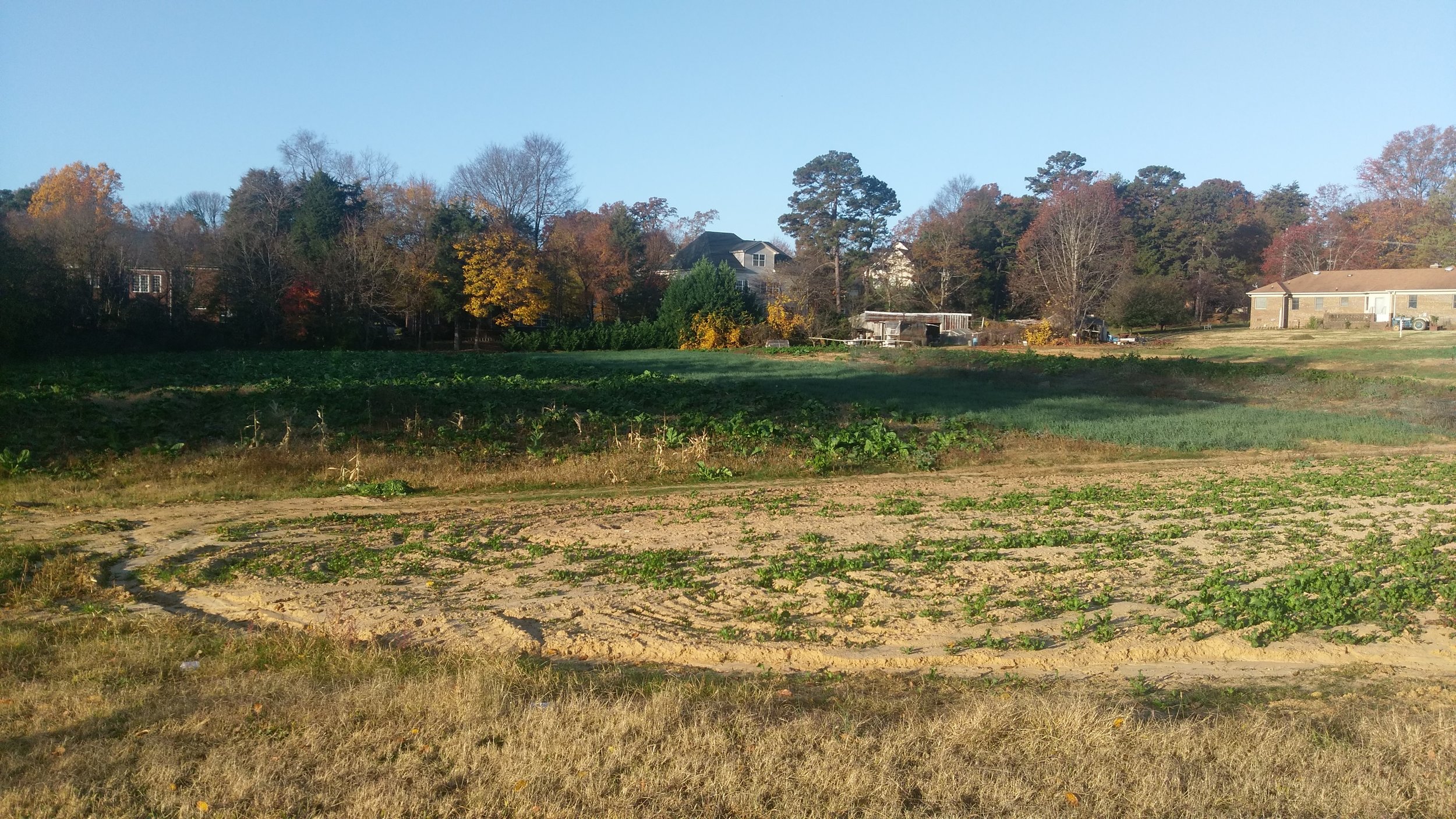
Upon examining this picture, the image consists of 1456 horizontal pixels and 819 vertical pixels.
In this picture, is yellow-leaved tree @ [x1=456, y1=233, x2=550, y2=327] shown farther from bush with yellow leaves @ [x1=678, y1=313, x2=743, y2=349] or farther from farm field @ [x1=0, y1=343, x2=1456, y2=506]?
A: farm field @ [x1=0, y1=343, x2=1456, y2=506]

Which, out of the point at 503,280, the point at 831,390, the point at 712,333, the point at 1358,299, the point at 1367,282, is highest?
the point at 1367,282

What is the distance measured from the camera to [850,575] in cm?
1009

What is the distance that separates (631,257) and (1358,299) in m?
54.2

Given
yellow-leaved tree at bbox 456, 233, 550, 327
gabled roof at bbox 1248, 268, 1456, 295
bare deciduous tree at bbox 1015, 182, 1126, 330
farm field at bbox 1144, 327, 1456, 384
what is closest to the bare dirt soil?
farm field at bbox 1144, 327, 1456, 384

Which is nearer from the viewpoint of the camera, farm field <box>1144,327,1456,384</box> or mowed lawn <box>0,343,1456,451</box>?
mowed lawn <box>0,343,1456,451</box>

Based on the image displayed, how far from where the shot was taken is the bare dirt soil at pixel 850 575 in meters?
7.93

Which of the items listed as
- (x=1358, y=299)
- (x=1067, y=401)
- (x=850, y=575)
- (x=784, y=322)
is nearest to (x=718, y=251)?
(x=784, y=322)

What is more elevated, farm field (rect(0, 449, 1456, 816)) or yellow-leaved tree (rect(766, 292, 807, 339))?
yellow-leaved tree (rect(766, 292, 807, 339))

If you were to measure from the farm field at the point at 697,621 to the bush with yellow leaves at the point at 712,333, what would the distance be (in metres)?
44.6

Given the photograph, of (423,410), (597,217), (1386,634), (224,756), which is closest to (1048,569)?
(1386,634)

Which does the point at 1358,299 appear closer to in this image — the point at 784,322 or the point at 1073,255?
the point at 1073,255

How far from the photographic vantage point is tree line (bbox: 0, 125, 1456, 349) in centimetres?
5631

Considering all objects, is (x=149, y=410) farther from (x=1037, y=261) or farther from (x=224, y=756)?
(x=1037, y=261)

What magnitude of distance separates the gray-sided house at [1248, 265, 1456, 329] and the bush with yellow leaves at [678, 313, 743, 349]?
131 feet
